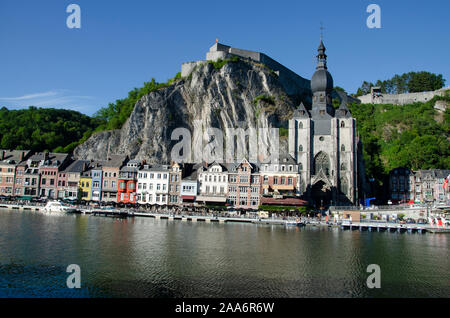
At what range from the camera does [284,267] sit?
1046 inches

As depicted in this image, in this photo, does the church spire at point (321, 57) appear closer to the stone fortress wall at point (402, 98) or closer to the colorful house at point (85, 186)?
the stone fortress wall at point (402, 98)

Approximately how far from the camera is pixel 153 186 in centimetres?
6400

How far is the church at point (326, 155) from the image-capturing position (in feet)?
217

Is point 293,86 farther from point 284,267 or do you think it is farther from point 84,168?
point 284,267

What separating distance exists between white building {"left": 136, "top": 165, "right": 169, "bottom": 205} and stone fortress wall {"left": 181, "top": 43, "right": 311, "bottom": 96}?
33085 millimetres

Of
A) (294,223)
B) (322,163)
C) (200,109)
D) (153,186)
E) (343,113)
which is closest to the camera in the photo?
(294,223)

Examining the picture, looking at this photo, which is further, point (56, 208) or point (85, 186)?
point (85, 186)

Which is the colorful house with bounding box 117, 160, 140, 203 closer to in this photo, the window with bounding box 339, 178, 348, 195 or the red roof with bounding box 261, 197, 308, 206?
the red roof with bounding box 261, 197, 308, 206

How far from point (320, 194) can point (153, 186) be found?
28.2 meters

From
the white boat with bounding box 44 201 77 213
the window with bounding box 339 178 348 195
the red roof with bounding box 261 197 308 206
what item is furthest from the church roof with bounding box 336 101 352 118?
the white boat with bounding box 44 201 77 213

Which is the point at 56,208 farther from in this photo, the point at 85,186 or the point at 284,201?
the point at 284,201

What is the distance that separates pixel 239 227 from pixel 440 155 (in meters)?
54.1

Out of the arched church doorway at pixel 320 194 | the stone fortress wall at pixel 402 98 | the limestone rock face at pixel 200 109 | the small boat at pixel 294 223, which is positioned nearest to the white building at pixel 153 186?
the limestone rock face at pixel 200 109

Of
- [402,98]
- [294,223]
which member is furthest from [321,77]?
[402,98]
